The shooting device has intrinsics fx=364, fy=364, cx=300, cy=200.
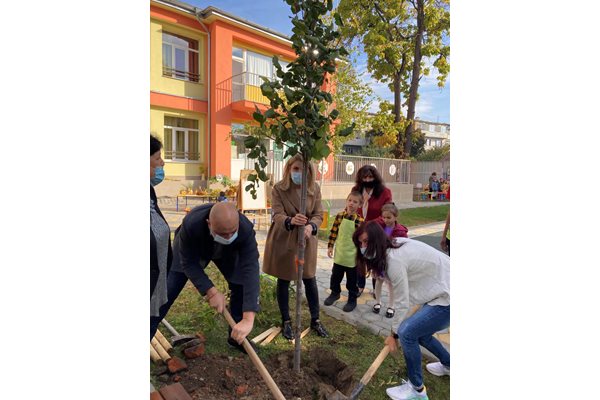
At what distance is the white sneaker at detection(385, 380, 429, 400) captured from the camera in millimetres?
2238

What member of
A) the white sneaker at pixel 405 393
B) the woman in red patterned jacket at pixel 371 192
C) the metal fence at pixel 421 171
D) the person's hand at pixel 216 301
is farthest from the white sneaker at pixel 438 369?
the metal fence at pixel 421 171

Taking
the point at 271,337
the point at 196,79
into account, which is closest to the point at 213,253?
the point at 271,337

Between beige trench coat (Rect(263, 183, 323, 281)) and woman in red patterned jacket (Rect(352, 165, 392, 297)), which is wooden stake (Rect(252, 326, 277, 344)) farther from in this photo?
woman in red patterned jacket (Rect(352, 165, 392, 297))

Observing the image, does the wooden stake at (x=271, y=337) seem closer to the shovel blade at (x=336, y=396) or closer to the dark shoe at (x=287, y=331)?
the dark shoe at (x=287, y=331)

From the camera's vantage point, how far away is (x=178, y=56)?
271cm

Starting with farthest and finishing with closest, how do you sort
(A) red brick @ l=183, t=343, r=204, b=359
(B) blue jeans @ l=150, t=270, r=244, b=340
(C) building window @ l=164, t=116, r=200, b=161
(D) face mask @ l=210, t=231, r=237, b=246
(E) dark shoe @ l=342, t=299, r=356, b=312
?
(E) dark shoe @ l=342, t=299, r=356, b=312 < (A) red brick @ l=183, t=343, r=204, b=359 < (C) building window @ l=164, t=116, r=200, b=161 < (B) blue jeans @ l=150, t=270, r=244, b=340 < (D) face mask @ l=210, t=231, r=237, b=246

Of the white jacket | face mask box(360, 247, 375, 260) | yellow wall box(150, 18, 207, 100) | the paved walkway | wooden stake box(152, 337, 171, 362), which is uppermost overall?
yellow wall box(150, 18, 207, 100)

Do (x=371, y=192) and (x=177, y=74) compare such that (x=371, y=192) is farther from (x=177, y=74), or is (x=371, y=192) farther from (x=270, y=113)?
(x=177, y=74)

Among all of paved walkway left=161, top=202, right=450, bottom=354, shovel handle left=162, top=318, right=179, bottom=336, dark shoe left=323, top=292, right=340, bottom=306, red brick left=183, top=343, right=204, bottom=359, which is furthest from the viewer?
dark shoe left=323, top=292, right=340, bottom=306

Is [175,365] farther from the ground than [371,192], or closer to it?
closer to it

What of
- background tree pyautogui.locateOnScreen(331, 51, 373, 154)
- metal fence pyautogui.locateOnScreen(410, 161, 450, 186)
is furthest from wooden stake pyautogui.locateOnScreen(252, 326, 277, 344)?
metal fence pyautogui.locateOnScreen(410, 161, 450, 186)

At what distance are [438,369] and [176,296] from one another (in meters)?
1.86

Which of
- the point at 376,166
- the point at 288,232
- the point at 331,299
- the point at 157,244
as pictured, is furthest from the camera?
the point at 376,166

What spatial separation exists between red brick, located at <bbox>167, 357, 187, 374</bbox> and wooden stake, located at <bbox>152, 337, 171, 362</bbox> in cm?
6
